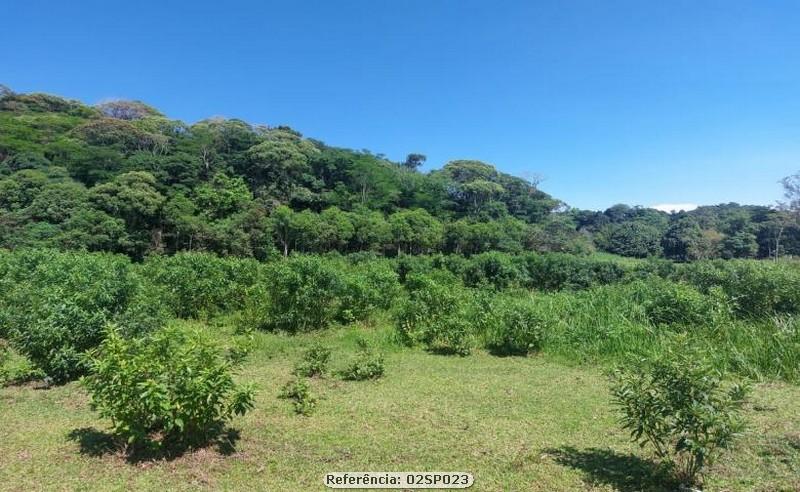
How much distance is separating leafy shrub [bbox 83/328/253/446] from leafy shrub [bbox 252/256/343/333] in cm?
622

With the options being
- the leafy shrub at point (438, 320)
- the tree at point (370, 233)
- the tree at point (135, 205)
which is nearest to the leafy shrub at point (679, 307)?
the leafy shrub at point (438, 320)

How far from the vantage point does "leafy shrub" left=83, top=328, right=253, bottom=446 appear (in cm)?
340

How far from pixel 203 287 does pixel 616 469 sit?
9.75 m

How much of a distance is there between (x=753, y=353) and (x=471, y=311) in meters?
4.73

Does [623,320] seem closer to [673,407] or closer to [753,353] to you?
[753,353]

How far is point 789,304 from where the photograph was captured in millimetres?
9797

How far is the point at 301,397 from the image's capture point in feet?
17.1

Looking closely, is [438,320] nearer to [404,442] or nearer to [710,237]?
[404,442]

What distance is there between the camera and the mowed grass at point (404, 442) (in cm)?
348

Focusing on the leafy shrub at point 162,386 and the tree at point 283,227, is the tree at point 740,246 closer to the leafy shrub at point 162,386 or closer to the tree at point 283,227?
the tree at point 283,227

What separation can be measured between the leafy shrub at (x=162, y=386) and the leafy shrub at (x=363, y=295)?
6.90 meters

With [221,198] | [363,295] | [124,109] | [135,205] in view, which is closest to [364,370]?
[363,295]

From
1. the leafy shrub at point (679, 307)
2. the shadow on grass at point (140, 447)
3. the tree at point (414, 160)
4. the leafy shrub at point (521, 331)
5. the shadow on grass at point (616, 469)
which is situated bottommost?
the shadow on grass at point (140, 447)
